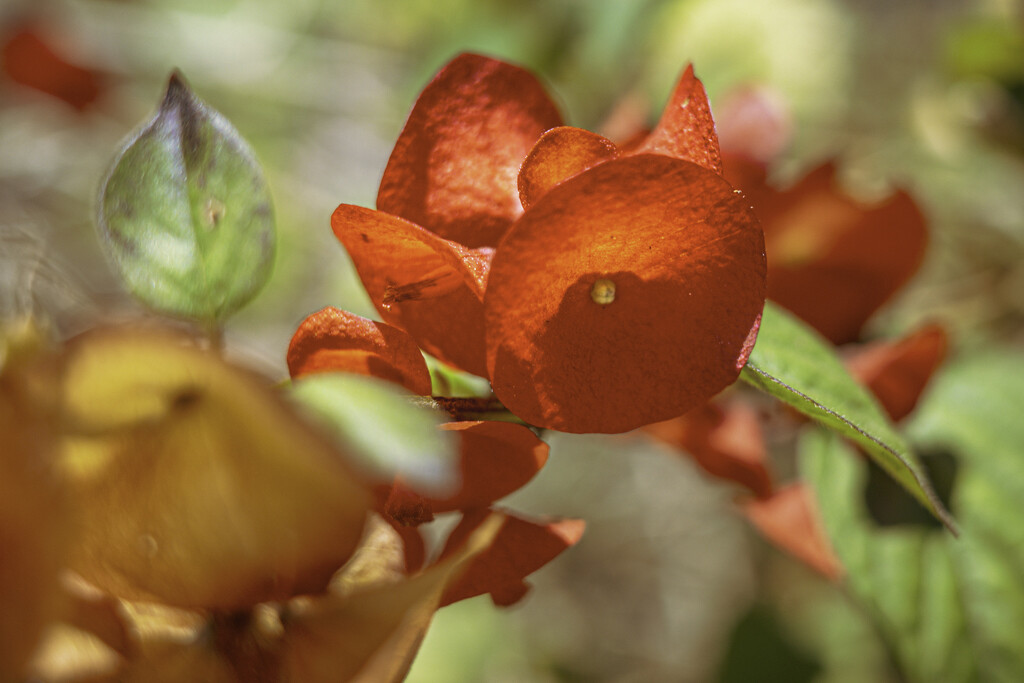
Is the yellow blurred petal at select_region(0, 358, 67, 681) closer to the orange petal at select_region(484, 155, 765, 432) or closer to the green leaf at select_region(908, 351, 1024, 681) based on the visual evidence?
the orange petal at select_region(484, 155, 765, 432)

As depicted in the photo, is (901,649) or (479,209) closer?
(479,209)

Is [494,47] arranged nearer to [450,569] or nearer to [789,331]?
[789,331]

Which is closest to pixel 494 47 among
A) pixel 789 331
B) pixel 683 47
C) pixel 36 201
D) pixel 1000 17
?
pixel 683 47

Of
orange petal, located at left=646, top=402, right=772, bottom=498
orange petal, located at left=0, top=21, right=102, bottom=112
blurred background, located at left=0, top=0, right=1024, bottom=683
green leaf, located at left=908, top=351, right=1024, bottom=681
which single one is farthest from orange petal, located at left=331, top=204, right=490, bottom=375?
orange petal, located at left=0, top=21, right=102, bottom=112

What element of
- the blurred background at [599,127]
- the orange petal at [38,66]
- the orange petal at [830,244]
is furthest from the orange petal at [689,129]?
the orange petal at [38,66]

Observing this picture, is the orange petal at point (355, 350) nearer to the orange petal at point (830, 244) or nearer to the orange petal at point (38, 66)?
the orange petal at point (830, 244)
